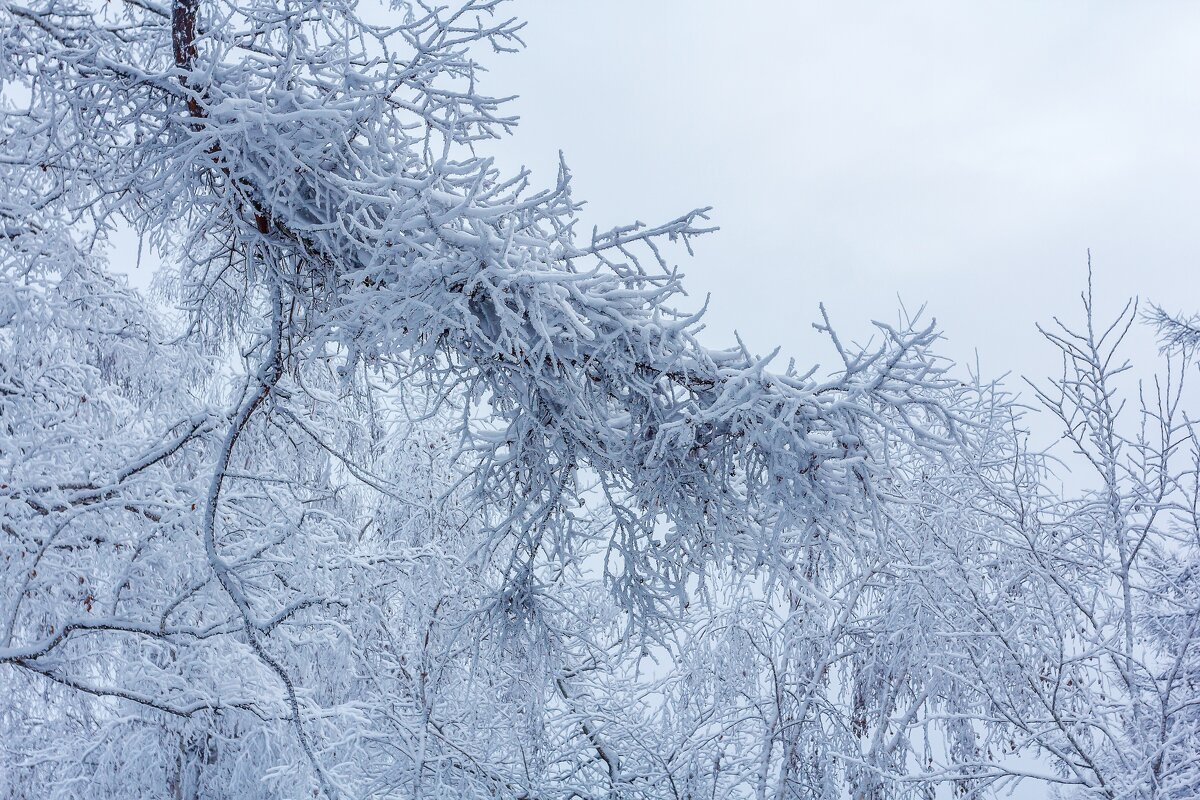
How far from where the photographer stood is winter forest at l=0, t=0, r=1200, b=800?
305cm

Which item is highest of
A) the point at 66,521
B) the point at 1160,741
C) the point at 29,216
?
the point at 29,216

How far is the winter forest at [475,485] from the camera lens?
120 inches

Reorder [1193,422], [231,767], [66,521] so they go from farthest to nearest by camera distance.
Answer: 1. [231,767]
2. [66,521]
3. [1193,422]

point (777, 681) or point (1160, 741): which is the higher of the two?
point (777, 681)

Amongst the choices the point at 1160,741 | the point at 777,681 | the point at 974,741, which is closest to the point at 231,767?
the point at 777,681

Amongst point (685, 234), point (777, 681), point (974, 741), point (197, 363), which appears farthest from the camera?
point (197, 363)

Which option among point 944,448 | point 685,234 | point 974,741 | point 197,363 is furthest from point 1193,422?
point 197,363

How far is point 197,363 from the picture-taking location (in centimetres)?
850

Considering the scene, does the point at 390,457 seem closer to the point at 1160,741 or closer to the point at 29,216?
the point at 29,216

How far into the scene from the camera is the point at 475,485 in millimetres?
3865

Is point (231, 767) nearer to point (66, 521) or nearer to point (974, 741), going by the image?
point (66, 521)

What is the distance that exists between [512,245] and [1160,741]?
12.1 feet

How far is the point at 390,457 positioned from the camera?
434 inches

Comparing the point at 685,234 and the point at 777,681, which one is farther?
the point at 777,681
